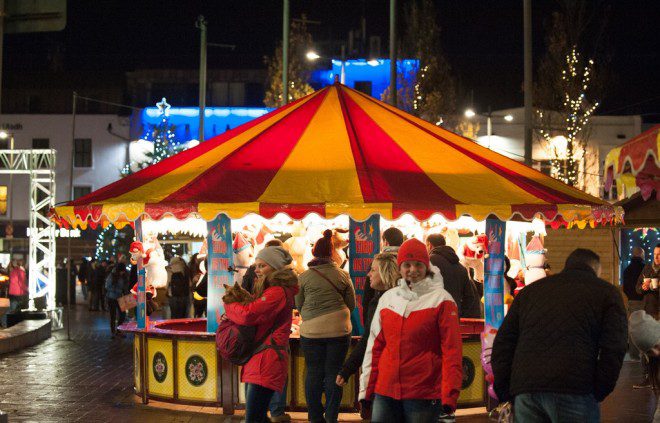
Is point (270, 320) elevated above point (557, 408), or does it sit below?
above

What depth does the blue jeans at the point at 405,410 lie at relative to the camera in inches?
270

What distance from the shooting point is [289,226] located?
51.5 ft

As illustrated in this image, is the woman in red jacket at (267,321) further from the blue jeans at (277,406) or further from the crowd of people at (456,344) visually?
the blue jeans at (277,406)

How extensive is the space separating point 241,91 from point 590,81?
30.8 m

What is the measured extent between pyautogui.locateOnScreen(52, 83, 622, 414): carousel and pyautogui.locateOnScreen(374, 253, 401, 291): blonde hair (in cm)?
264

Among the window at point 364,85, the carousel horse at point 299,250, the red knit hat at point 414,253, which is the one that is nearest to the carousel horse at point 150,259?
the carousel horse at point 299,250

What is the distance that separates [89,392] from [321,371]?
532 cm

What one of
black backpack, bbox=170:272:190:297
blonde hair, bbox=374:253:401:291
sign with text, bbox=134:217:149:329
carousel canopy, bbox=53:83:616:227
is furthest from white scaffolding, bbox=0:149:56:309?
blonde hair, bbox=374:253:401:291

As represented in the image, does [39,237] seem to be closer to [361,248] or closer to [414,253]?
[361,248]

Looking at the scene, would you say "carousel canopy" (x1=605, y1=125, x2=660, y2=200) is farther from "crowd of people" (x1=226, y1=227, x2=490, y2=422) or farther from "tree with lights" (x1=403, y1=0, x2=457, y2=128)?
"tree with lights" (x1=403, y1=0, x2=457, y2=128)

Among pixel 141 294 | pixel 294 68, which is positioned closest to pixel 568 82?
pixel 294 68

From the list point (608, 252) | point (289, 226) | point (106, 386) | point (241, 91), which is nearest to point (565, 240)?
point (608, 252)

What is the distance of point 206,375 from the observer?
12625mm

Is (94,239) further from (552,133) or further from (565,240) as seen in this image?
(565,240)
